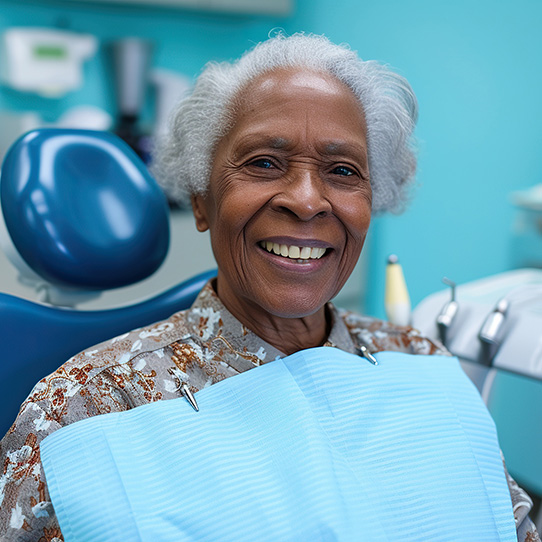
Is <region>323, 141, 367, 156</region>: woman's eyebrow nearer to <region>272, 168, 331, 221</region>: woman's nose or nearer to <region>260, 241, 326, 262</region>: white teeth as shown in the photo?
<region>272, 168, 331, 221</region>: woman's nose

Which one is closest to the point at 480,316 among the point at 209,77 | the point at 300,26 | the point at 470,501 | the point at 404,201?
the point at 404,201

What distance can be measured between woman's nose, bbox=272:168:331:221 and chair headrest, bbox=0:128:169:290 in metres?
0.32

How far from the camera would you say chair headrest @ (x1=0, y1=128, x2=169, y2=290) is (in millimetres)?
1042

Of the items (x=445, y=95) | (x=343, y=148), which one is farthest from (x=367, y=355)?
(x=445, y=95)

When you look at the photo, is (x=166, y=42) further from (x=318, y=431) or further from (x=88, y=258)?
(x=318, y=431)

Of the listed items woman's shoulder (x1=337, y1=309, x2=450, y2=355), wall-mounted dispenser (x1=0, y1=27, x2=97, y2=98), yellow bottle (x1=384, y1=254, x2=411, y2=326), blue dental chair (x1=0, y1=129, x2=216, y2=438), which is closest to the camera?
blue dental chair (x1=0, y1=129, x2=216, y2=438)

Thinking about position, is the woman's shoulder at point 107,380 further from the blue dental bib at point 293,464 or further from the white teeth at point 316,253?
the white teeth at point 316,253

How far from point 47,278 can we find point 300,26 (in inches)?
99.1

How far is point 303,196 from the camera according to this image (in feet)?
3.00

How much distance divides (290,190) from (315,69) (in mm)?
192

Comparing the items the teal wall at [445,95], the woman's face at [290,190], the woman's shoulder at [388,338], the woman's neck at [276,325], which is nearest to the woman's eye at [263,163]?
the woman's face at [290,190]

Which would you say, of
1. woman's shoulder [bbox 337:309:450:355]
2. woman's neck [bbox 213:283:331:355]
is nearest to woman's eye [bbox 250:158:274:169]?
woman's neck [bbox 213:283:331:355]

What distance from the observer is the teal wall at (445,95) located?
2.46 meters

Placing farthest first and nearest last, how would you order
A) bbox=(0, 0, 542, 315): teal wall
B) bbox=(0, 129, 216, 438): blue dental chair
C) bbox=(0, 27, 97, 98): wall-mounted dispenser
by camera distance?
bbox=(0, 27, 97, 98): wall-mounted dispenser
bbox=(0, 0, 542, 315): teal wall
bbox=(0, 129, 216, 438): blue dental chair
